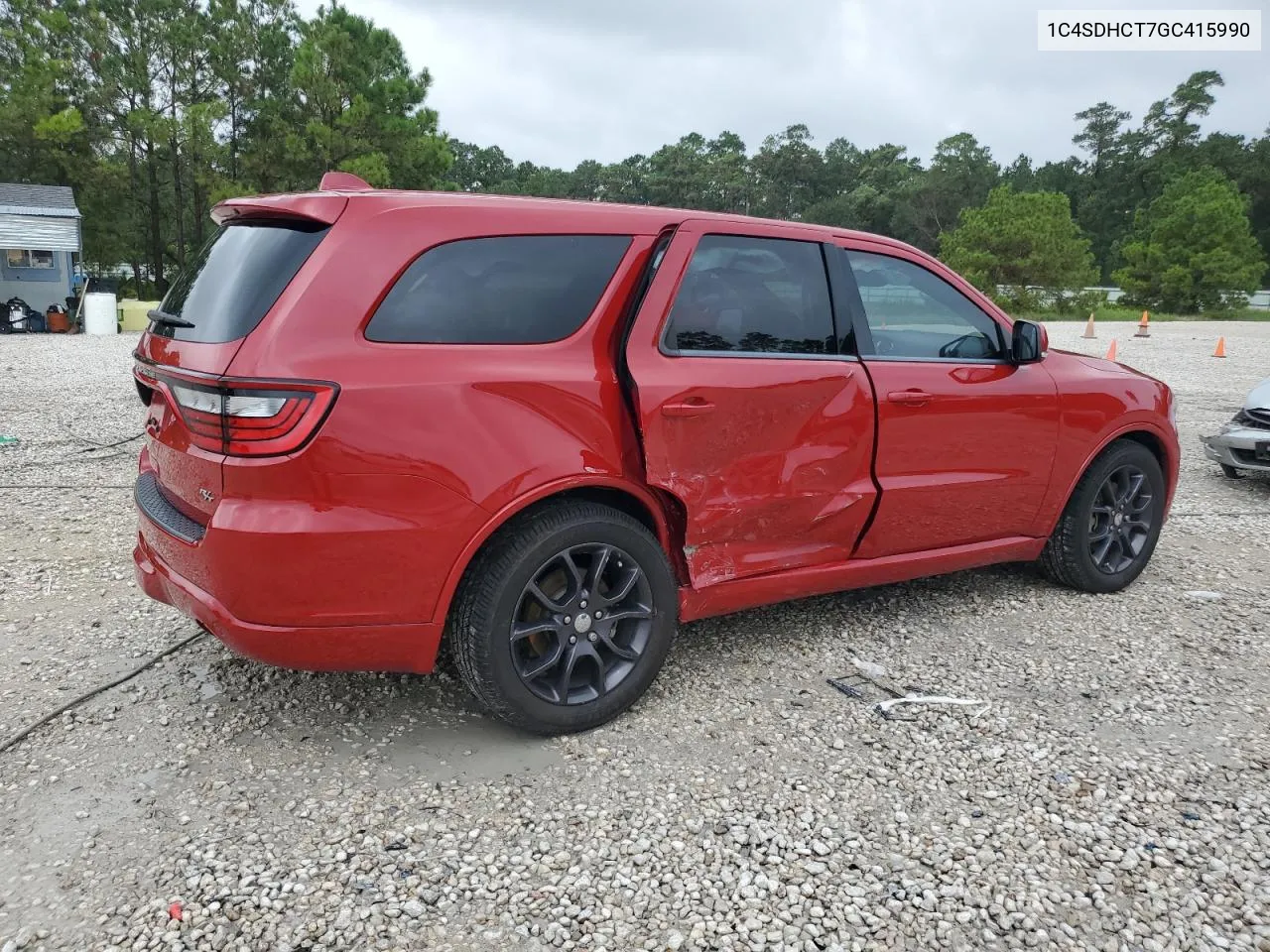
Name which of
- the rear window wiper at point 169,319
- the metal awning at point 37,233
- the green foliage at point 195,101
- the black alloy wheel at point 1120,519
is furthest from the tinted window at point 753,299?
the green foliage at point 195,101

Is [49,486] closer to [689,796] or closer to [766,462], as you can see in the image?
[766,462]

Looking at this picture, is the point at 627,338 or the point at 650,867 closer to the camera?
the point at 650,867

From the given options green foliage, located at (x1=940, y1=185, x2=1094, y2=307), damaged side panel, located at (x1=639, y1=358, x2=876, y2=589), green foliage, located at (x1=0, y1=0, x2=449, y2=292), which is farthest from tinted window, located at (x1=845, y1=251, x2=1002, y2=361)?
green foliage, located at (x1=940, y1=185, x2=1094, y2=307)

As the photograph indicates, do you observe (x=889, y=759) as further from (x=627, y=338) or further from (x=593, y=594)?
(x=627, y=338)

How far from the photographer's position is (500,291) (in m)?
2.88

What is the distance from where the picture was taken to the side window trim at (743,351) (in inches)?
123

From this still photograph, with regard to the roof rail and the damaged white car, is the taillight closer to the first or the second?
the roof rail

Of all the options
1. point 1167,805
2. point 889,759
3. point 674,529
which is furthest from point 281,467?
point 1167,805

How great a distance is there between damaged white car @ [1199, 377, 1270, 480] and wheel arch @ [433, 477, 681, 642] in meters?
5.62

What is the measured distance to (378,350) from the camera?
262cm

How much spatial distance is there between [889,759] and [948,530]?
4.35 feet

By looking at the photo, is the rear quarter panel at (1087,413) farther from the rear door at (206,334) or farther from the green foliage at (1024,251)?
the green foliage at (1024,251)

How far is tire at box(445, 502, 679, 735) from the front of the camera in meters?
2.84

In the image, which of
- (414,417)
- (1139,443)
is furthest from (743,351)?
(1139,443)
